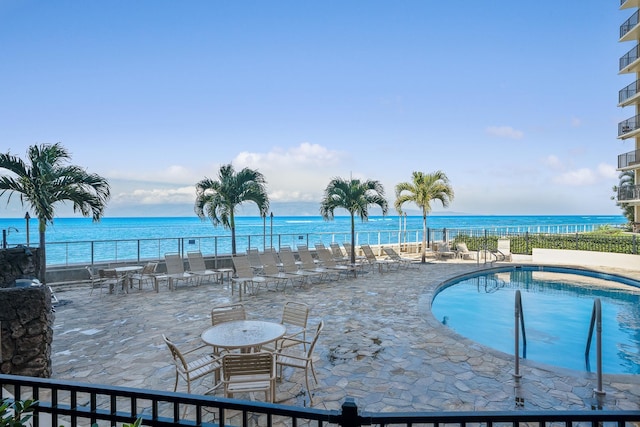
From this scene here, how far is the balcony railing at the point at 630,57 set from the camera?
2298cm

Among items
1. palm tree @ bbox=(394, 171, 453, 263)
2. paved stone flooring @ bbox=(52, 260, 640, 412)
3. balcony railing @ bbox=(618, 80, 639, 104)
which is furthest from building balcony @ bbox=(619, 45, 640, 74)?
paved stone flooring @ bbox=(52, 260, 640, 412)

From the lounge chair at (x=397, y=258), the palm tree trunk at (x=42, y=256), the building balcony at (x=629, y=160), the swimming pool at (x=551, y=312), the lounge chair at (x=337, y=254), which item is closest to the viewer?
the swimming pool at (x=551, y=312)

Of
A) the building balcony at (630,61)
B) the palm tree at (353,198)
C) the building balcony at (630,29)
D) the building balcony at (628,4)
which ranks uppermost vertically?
the building balcony at (628,4)

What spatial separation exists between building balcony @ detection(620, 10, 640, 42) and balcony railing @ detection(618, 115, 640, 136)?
18.0ft

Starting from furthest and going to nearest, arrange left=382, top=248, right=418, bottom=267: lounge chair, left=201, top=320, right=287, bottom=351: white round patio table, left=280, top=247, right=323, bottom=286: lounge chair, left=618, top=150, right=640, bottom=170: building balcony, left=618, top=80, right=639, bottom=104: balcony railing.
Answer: left=618, top=80, right=639, bottom=104: balcony railing < left=618, top=150, right=640, bottom=170: building balcony < left=382, top=248, right=418, bottom=267: lounge chair < left=280, top=247, right=323, bottom=286: lounge chair < left=201, top=320, right=287, bottom=351: white round patio table

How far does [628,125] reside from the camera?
23.5 m

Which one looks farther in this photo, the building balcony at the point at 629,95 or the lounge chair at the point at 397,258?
the building balcony at the point at 629,95

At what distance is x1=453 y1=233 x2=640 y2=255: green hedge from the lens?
15.1 meters

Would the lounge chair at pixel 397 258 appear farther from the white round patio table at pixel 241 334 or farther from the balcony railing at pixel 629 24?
the balcony railing at pixel 629 24

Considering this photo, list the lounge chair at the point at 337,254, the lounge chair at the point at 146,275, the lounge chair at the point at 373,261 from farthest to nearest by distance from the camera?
the lounge chair at the point at 337,254 → the lounge chair at the point at 373,261 → the lounge chair at the point at 146,275

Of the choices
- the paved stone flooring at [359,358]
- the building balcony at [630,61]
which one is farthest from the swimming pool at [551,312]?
the building balcony at [630,61]

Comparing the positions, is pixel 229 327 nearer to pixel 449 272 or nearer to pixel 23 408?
pixel 23 408

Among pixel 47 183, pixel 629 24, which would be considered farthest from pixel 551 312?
pixel 629 24

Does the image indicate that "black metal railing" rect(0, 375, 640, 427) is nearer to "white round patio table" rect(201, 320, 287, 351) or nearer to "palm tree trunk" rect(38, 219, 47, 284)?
"white round patio table" rect(201, 320, 287, 351)
